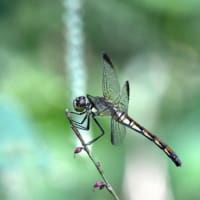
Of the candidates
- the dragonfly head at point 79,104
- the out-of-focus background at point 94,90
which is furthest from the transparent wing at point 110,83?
the out-of-focus background at point 94,90

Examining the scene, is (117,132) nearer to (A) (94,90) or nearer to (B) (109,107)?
(B) (109,107)

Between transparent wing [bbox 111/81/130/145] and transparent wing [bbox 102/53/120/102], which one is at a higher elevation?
transparent wing [bbox 102/53/120/102]

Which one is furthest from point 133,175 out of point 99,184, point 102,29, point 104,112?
point 99,184

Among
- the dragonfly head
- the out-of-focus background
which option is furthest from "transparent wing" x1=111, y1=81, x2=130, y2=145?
the out-of-focus background

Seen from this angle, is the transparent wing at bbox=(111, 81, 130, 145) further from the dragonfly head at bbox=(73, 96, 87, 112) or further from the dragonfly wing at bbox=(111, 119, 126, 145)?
the dragonfly head at bbox=(73, 96, 87, 112)

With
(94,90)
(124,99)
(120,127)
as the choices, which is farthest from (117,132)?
(94,90)

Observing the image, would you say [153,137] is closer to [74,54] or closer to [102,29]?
[74,54]

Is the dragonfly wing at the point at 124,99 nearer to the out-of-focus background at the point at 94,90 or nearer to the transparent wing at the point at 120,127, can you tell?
the transparent wing at the point at 120,127
